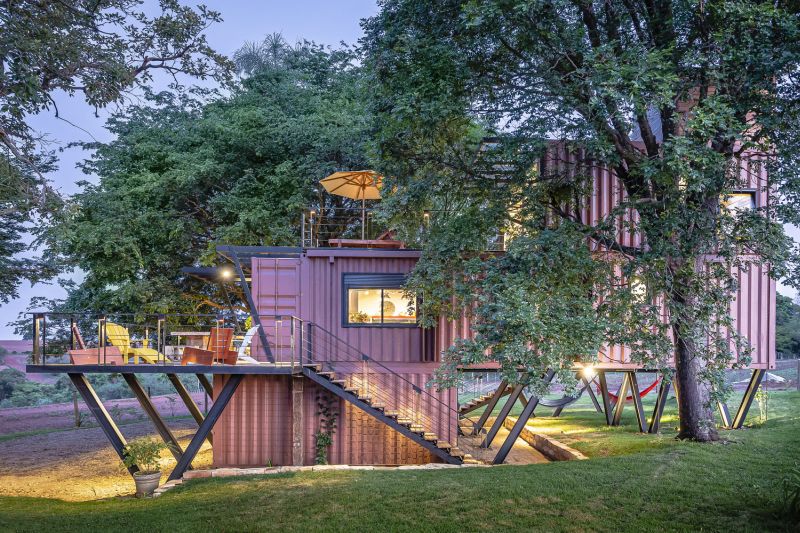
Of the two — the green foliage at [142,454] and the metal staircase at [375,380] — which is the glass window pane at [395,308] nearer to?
the metal staircase at [375,380]

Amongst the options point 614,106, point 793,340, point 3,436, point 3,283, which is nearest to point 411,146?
point 614,106

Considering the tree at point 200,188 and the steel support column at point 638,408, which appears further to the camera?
the tree at point 200,188

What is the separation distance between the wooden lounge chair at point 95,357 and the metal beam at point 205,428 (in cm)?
210

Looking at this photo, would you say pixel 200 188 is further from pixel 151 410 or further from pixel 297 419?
pixel 297 419

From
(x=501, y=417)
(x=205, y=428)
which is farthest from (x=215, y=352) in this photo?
(x=501, y=417)

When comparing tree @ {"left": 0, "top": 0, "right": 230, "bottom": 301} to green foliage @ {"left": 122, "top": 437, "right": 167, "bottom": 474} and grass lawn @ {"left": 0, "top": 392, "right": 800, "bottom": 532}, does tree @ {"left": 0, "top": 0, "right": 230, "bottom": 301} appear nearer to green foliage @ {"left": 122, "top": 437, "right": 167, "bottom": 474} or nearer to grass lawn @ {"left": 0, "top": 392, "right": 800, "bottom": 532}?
green foliage @ {"left": 122, "top": 437, "right": 167, "bottom": 474}

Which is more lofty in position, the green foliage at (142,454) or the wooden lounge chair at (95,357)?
the wooden lounge chair at (95,357)

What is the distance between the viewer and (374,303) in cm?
1380

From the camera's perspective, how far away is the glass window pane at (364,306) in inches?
542

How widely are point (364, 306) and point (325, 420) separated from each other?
2.73m

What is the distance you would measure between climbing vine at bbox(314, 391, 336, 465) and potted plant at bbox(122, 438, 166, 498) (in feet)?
11.2

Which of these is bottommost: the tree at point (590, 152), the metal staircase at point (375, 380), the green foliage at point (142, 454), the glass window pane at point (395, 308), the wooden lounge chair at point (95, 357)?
the green foliage at point (142, 454)

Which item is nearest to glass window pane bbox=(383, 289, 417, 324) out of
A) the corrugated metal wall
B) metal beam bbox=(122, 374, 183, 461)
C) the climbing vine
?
the corrugated metal wall

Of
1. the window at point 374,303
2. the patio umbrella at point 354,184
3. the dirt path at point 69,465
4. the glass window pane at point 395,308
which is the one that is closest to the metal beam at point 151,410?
the dirt path at point 69,465
